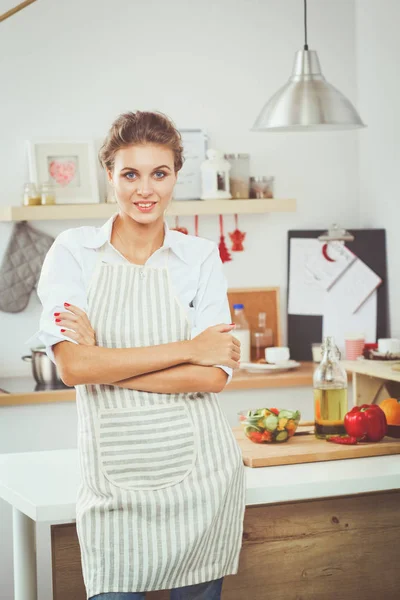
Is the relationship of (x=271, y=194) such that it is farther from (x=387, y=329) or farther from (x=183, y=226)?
(x=387, y=329)

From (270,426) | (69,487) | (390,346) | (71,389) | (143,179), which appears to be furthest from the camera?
(71,389)

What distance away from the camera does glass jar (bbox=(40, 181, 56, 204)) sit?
4113mm

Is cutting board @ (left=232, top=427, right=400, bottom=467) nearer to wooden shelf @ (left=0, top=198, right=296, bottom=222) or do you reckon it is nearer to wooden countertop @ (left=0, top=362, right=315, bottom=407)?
wooden countertop @ (left=0, top=362, right=315, bottom=407)

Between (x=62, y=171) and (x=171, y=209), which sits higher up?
(x=62, y=171)

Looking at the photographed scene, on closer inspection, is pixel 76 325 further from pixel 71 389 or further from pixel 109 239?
pixel 71 389

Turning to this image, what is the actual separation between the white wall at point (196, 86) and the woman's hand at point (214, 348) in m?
2.03

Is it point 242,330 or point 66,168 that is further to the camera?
point 242,330

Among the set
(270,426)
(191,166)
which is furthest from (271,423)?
(191,166)

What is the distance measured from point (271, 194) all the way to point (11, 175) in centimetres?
125

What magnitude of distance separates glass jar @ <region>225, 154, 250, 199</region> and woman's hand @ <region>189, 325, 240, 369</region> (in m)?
2.36

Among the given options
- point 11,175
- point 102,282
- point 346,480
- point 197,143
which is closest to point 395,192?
point 197,143

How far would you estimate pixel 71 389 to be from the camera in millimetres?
3914

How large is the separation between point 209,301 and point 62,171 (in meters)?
2.29

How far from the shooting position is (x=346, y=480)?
2285mm
